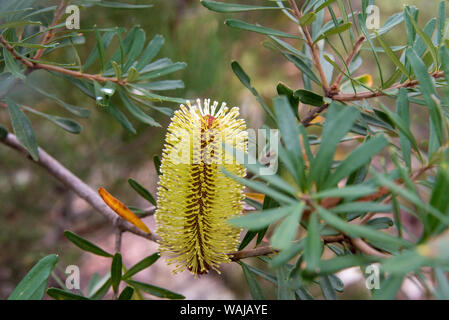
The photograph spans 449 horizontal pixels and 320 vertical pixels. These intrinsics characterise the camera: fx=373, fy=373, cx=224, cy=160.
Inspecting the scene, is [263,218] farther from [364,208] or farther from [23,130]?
[23,130]

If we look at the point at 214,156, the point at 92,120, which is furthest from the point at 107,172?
the point at 214,156

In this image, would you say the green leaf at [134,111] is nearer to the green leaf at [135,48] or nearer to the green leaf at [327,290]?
the green leaf at [135,48]

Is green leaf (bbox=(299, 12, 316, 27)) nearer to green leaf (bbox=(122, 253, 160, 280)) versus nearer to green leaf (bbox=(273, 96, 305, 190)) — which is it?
green leaf (bbox=(273, 96, 305, 190))

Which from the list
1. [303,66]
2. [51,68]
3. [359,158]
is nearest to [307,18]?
[303,66]

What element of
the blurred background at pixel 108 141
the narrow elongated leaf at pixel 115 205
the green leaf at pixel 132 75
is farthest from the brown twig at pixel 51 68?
the blurred background at pixel 108 141

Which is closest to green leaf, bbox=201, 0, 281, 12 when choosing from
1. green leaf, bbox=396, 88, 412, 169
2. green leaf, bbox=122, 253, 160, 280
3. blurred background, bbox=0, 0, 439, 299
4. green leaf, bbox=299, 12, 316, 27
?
green leaf, bbox=299, 12, 316, 27

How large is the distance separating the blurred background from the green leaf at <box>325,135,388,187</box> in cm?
51

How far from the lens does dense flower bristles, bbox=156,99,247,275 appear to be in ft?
1.00

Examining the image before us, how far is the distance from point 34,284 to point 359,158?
22 cm

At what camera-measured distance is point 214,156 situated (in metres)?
0.31

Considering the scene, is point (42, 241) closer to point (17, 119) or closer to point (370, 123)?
point (17, 119)

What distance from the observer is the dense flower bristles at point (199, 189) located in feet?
1.00

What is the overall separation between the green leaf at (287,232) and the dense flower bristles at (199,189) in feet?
0.36

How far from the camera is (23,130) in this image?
371 millimetres
